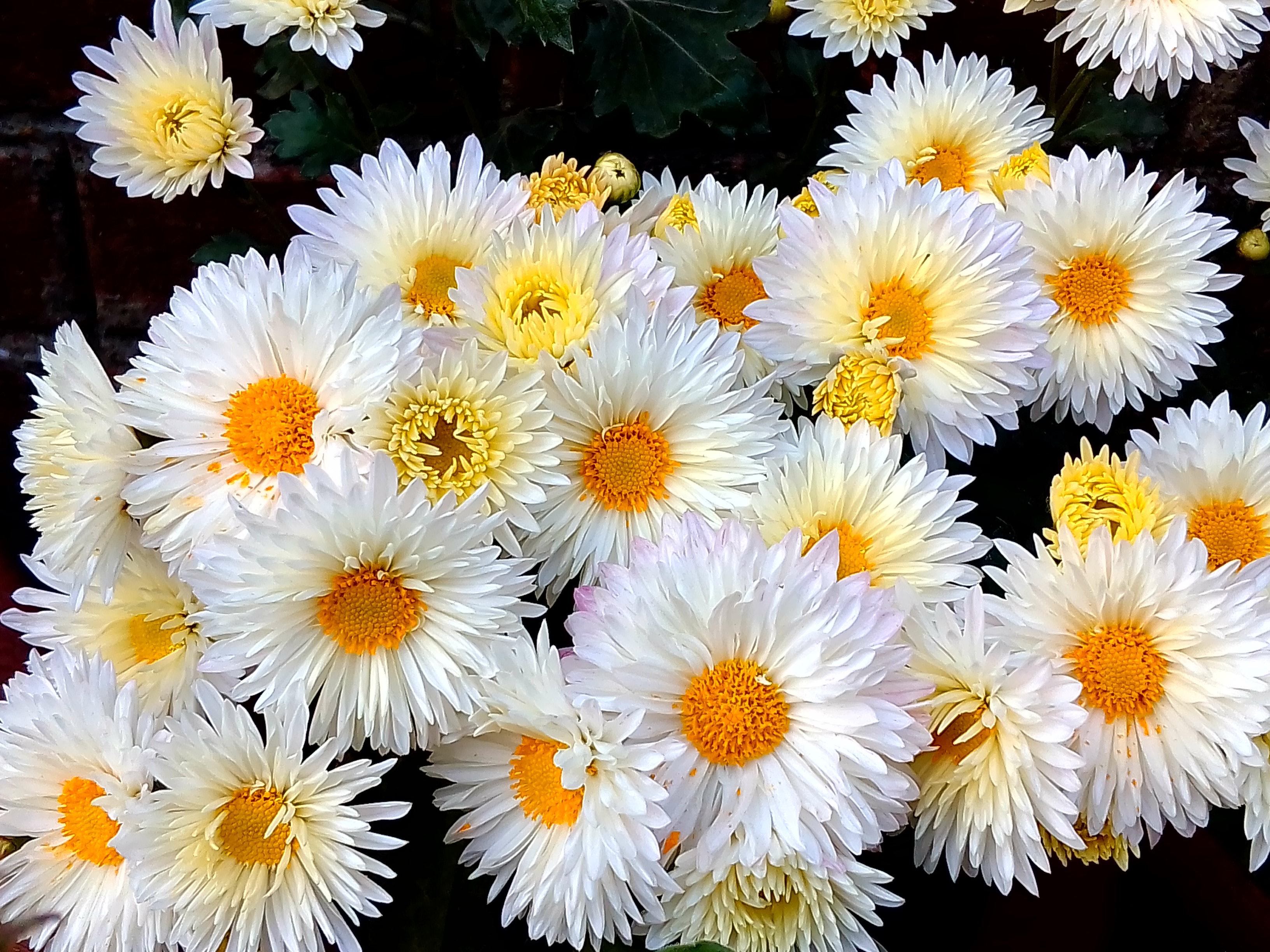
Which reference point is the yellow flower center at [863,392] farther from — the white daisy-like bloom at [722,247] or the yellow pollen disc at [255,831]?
the yellow pollen disc at [255,831]

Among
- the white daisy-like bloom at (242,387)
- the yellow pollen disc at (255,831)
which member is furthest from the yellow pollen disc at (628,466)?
the yellow pollen disc at (255,831)

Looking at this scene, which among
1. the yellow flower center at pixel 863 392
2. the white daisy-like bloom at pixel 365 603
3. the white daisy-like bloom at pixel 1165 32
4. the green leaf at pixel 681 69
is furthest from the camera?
the green leaf at pixel 681 69

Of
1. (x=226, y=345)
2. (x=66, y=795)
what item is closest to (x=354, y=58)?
(x=226, y=345)

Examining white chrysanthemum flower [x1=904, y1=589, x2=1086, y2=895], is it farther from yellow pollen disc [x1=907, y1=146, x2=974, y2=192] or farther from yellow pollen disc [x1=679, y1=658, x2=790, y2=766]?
yellow pollen disc [x1=907, y1=146, x2=974, y2=192]

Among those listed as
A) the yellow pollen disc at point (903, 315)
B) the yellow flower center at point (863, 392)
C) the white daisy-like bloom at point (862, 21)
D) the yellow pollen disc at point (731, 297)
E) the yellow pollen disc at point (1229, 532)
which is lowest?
the yellow pollen disc at point (1229, 532)

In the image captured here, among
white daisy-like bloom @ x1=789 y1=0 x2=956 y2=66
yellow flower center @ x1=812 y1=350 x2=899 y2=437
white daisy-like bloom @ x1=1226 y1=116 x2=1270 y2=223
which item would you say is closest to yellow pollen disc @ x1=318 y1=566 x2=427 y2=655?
yellow flower center @ x1=812 y1=350 x2=899 y2=437

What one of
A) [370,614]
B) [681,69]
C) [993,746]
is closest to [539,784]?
[370,614]
